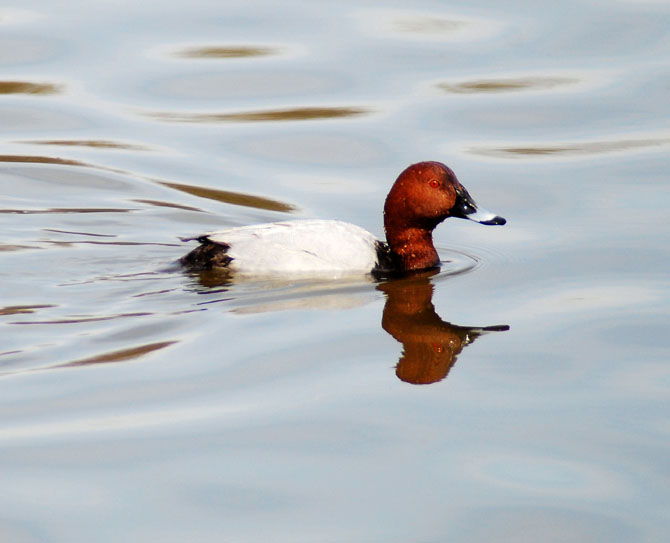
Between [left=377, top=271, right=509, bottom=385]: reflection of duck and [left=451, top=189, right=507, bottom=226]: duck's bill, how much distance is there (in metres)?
0.59

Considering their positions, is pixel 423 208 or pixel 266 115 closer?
pixel 423 208

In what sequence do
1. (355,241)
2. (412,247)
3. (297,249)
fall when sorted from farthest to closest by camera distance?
(412,247) < (355,241) < (297,249)

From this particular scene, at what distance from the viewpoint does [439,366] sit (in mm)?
6121

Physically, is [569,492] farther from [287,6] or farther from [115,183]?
[287,6]

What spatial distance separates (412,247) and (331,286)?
84 cm

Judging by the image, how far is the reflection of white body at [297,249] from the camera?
7.50 m

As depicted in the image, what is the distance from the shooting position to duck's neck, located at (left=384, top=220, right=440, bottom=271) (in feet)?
26.0

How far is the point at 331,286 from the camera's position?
7.37 meters

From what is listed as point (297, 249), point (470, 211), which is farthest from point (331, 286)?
point (470, 211)

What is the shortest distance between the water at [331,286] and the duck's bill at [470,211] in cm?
29

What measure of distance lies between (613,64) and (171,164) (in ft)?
15.9

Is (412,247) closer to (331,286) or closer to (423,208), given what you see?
(423,208)

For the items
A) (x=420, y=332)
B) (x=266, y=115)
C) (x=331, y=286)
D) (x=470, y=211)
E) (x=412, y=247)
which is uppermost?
(x=266, y=115)

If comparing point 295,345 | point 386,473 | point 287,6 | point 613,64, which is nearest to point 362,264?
point 295,345
